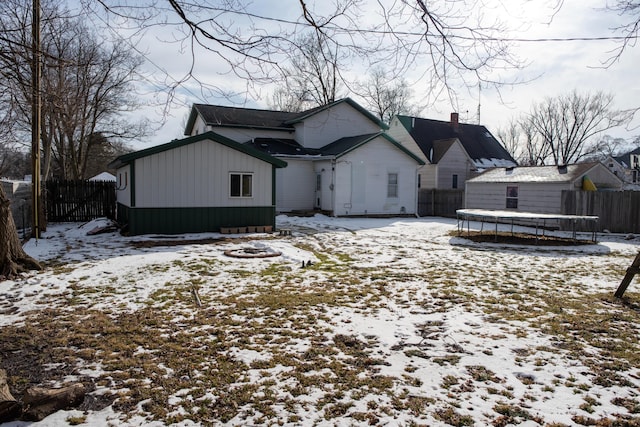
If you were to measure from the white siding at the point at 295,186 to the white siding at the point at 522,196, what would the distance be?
8.17 metres

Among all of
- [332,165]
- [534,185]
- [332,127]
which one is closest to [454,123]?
[332,127]

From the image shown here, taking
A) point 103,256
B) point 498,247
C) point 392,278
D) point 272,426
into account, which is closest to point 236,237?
point 103,256

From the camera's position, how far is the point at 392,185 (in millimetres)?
23234

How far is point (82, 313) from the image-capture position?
6.30 metres

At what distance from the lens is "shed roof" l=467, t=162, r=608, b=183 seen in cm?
1875

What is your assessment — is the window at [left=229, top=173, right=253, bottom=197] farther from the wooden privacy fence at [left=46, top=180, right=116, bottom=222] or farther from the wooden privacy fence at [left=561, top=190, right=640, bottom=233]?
the wooden privacy fence at [left=561, top=190, right=640, bottom=233]

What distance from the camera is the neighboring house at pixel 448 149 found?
30500 millimetres

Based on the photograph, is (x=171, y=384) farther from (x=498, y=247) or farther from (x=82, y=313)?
(x=498, y=247)

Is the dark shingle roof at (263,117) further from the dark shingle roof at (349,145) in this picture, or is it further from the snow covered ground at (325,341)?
the snow covered ground at (325,341)

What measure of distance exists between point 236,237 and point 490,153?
26191 mm

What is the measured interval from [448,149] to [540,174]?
10.6m

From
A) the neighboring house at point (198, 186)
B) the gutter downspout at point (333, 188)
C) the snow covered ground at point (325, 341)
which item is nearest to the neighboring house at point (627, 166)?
the gutter downspout at point (333, 188)

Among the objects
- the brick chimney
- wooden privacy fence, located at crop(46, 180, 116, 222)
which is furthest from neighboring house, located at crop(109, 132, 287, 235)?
the brick chimney

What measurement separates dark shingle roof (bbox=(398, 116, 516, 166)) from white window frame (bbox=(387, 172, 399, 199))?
853 cm
